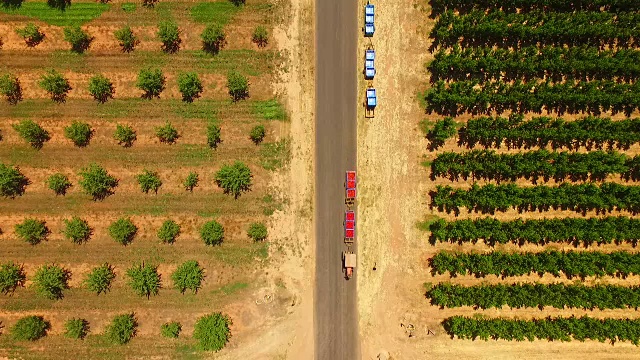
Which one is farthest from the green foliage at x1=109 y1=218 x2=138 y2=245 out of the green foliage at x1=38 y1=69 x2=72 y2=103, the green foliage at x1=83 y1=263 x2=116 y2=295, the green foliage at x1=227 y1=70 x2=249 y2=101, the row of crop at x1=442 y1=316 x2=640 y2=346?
the row of crop at x1=442 y1=316 x2=640 y2=346

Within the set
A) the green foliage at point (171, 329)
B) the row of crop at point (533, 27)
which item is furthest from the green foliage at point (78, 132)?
the row of crop at point (533, 27)

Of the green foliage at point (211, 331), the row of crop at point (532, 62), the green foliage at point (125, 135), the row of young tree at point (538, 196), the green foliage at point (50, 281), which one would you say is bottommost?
the green foliage at point (211, 331)

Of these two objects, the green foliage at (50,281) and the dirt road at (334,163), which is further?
the dirt road at (334,163)

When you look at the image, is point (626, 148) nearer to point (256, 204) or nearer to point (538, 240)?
point (538, 240)

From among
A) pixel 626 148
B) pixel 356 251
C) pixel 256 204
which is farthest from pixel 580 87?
pixel 256 204

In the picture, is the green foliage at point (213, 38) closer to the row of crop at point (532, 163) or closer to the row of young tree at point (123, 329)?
the row of crop at point (532, 163)

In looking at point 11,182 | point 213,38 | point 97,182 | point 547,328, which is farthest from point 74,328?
point 547,328
